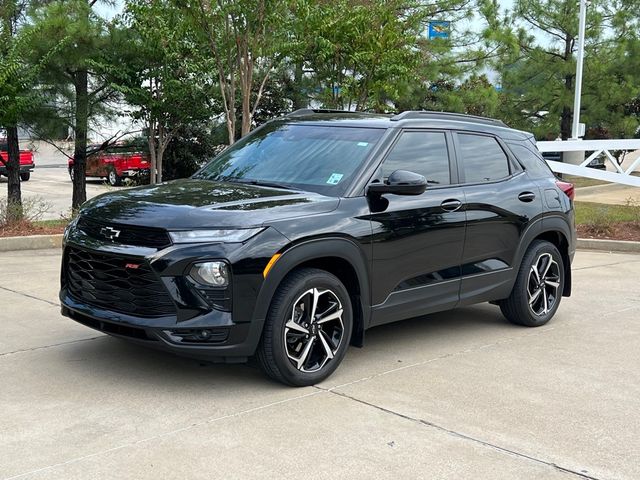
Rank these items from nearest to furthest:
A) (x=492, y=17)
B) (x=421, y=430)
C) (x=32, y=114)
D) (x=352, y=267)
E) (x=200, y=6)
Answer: (x=421, y=430)
(x=352, y=267)
(x=200, y=6)
(x=32, y=114)
(x=492, y=17)

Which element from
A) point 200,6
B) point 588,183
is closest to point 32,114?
point 200,6

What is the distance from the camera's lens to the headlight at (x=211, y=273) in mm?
4719

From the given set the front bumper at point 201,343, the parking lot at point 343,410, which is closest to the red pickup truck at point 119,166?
the parking lot at point 343,410

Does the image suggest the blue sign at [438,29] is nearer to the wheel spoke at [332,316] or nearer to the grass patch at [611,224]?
the grass patch at [611,224]

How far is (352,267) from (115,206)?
1.64m

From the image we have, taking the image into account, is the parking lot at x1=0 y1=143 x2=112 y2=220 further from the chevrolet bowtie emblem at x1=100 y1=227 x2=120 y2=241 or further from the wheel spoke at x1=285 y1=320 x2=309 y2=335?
the wheel spoke at x1=285 y1=320 x2=309 y2=335

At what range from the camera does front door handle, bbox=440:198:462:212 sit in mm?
6027

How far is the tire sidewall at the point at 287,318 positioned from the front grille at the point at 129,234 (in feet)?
2.72

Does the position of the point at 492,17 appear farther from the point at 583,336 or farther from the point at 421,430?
the point at 421,430

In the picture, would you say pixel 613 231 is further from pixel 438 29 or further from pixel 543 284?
pixel 438 29

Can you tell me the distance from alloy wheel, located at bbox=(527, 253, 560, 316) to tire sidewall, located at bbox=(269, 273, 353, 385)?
2.38 m

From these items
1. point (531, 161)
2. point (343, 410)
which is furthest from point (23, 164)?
point (343, 410)

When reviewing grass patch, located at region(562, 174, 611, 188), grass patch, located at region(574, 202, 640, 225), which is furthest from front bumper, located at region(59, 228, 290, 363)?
grass patch, located at region(562, 174, 611, 188)

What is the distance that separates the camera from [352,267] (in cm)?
534
